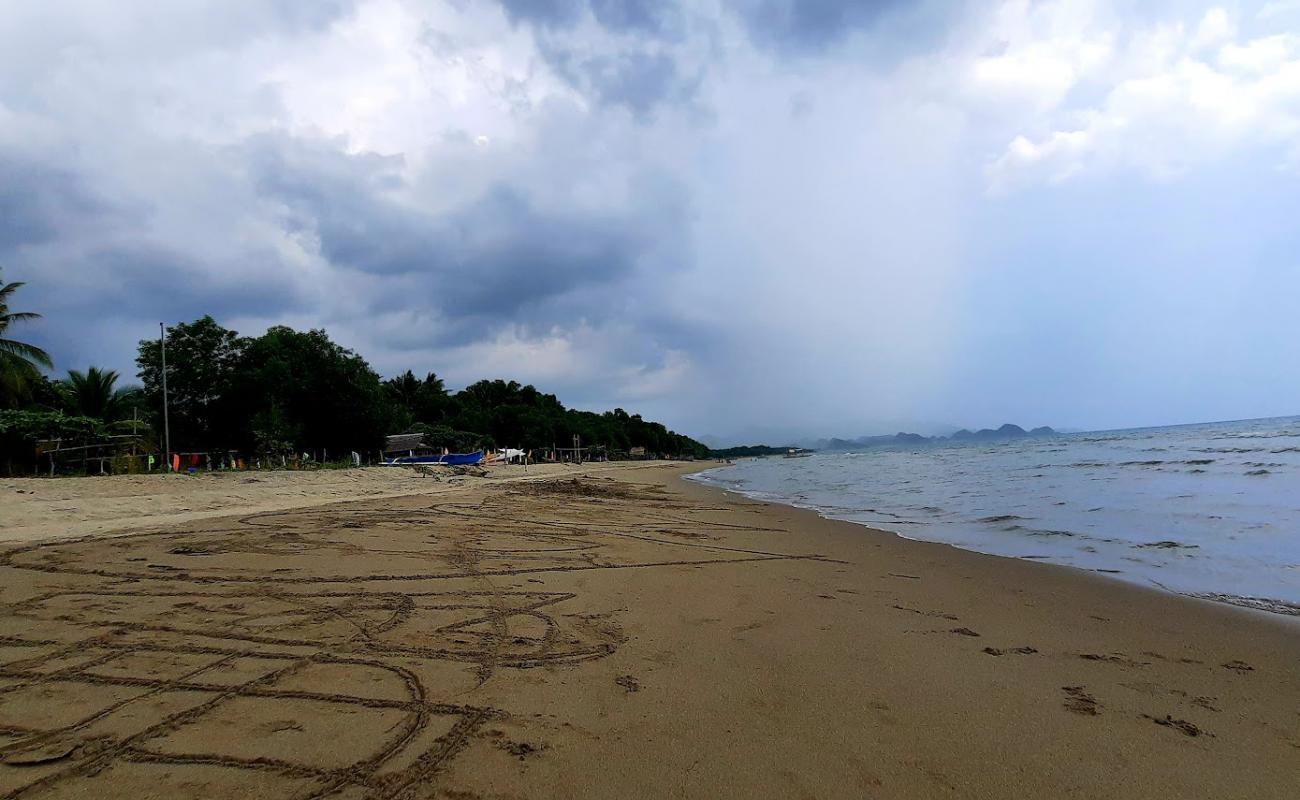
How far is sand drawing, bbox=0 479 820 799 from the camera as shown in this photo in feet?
8.34

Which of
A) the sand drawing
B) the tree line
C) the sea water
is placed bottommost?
the sea water

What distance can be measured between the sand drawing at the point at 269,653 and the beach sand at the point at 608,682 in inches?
0.7

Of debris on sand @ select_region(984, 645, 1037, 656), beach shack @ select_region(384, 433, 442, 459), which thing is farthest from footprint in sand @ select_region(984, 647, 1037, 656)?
beach shack @ select_region(384, 433, 442, 459)

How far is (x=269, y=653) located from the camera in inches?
148

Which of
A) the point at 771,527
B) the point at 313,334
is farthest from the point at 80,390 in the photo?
the point at 771,527

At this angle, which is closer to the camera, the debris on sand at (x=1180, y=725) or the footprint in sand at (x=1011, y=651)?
the debris on sand at (x=1180, y=725)

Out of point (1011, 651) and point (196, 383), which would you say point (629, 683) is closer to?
point (1011, 651)

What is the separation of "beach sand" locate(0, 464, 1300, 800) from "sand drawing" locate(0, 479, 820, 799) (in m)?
0.02

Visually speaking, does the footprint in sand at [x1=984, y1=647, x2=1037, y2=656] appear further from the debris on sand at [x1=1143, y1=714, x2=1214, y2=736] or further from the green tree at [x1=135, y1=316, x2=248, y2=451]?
the green tree at [x1=135, y1=316, x2=248, y2=451]

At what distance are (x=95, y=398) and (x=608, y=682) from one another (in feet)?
122

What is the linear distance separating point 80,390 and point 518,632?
36346mm

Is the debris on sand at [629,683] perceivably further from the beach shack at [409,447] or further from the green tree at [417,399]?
the green tree at [417,399]

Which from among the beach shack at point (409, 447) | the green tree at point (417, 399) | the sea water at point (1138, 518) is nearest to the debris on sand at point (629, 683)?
the sea water at point (1138, 518)

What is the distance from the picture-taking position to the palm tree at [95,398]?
2927cm
